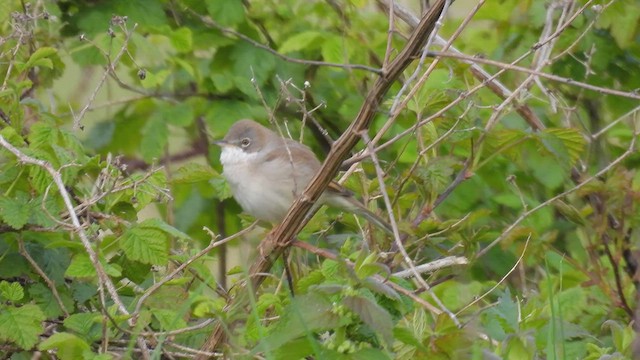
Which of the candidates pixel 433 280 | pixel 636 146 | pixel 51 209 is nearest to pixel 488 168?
pixel 636 146

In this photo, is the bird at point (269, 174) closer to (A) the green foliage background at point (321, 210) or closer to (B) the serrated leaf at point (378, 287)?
(A) the green foliage background at point (321, 210)

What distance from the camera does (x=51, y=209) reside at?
347 centimetres

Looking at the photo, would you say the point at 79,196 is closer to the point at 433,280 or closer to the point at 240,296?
the point at 240,296

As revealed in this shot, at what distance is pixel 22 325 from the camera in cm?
325

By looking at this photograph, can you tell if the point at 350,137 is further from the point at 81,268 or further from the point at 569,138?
the point at 569,138

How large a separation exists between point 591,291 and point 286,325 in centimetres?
218

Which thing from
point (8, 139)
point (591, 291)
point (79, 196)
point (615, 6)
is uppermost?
→ point (615, 6)

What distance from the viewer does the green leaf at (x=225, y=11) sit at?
521 centimetres

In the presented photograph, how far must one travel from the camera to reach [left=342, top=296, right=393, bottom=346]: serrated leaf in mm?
2672

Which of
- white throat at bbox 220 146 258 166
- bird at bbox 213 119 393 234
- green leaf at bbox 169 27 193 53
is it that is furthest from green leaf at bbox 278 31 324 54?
white throat at bbox 220 146 258 166

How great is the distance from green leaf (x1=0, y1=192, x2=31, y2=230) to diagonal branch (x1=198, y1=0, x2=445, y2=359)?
0.73 m

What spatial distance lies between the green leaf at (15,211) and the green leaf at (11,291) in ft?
0.54

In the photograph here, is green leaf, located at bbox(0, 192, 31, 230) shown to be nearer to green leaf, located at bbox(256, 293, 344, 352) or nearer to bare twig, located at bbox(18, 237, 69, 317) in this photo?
bare twig, located at bbox(18, 237, 69, 317)

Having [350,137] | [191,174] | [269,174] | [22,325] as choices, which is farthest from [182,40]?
[350,137]
